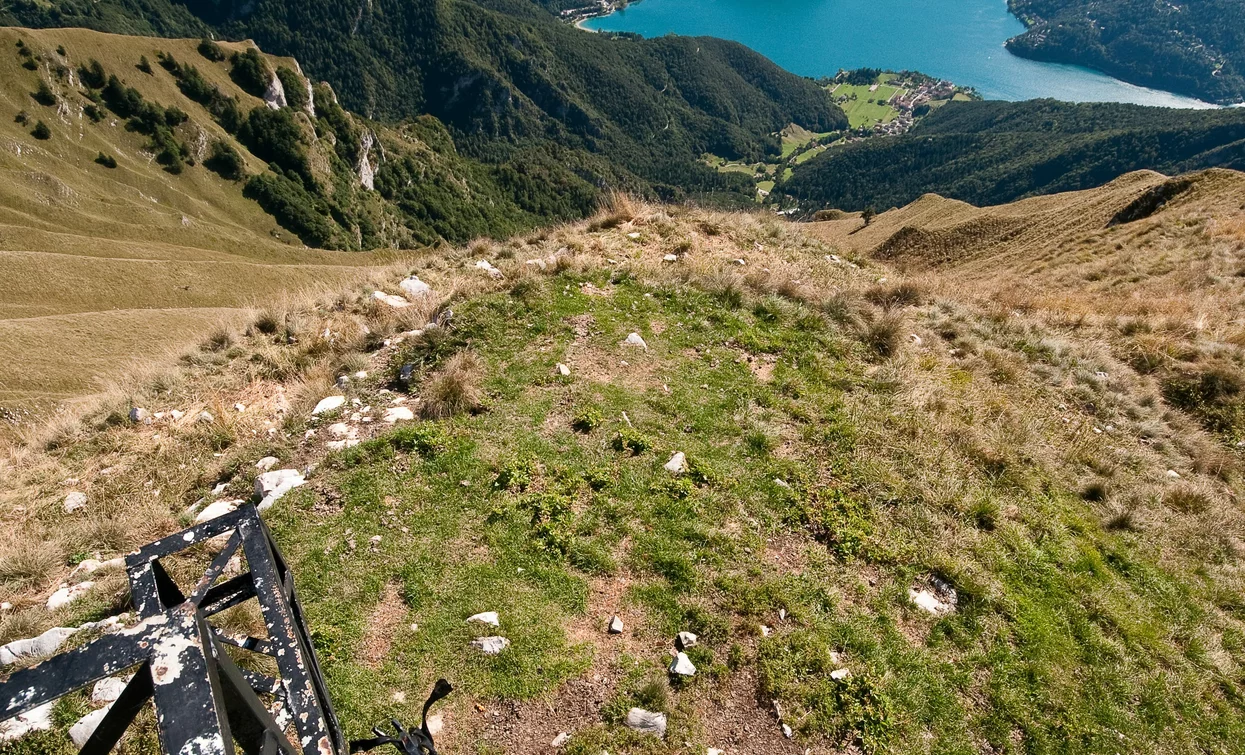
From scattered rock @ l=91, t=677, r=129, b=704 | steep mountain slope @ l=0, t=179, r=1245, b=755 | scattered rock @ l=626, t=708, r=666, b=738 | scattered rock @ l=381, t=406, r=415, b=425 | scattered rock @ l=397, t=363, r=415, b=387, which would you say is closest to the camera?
scattered rock @ l=91, t=677, r=129, b=704

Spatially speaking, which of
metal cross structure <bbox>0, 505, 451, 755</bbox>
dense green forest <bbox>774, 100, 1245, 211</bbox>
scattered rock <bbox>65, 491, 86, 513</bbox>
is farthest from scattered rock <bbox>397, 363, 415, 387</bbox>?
dense green forest <bbox>774, 100, 1245, 211</bbox>

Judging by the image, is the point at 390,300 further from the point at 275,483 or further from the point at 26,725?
the point at 26,725

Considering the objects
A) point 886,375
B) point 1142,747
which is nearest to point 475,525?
point 1142,747

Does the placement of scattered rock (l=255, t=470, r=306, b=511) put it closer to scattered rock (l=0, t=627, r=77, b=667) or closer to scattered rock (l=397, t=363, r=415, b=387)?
scattered rock (l=0, t=627, r=77, b=667)

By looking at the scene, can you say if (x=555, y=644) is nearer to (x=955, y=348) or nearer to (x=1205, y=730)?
(x=1205, y=730)

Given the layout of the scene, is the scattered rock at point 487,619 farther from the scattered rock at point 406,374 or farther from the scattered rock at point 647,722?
the scattered rock at point 406,374

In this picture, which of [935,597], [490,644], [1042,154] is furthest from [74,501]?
[1042,154]
